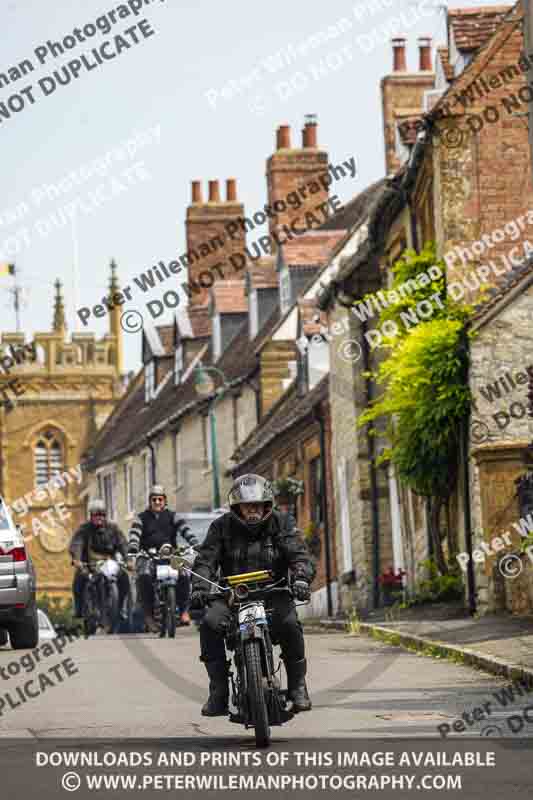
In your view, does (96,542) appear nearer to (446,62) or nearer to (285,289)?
(446,62)

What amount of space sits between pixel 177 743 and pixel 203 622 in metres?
0.75

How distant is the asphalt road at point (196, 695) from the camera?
12047mm

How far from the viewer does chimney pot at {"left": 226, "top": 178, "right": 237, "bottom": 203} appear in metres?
56.3

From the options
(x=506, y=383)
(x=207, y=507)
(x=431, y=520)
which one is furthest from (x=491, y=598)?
Answer: (x=207, y=507)

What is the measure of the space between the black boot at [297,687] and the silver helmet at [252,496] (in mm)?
878

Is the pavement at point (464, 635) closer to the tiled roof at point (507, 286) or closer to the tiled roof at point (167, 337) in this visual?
the tiled roof at point (507, 286)

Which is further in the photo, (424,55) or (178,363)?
(178,363)

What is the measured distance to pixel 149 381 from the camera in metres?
64.2

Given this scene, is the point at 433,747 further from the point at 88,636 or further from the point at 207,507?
the point at 207,507

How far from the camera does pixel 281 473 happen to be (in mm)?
40812

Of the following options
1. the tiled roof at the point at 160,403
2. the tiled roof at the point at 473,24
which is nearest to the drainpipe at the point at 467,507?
the tiled roof at the point at 473,24

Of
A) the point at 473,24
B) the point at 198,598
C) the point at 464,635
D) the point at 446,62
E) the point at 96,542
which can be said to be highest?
the point at 473,24

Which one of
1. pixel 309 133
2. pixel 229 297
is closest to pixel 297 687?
pixel 309 133

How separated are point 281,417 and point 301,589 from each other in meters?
30.5
